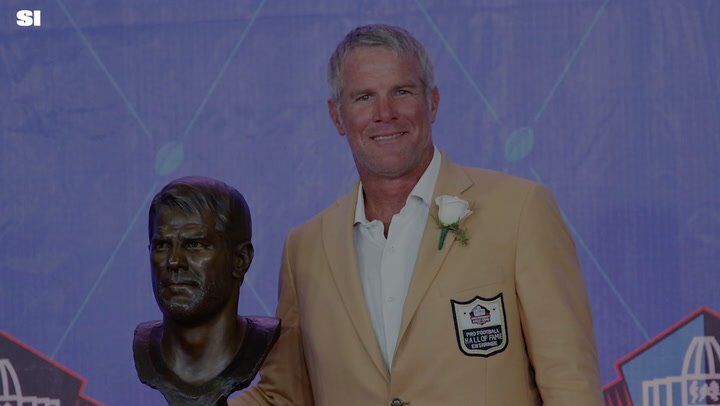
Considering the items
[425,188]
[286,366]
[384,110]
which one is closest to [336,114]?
[384,110]

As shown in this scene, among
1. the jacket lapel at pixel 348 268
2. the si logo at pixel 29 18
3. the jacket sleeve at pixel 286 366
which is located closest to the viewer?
the jacket lapel at pixel 348 268

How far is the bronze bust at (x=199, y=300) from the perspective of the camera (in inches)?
113

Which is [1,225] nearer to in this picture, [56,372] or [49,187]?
[49,187]

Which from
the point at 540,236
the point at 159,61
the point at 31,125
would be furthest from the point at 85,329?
the point at 540,236

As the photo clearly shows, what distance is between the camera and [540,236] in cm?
276

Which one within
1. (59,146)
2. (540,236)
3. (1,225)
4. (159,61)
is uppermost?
→ (159,61)

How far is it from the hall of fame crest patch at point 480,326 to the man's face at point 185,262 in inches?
27.1

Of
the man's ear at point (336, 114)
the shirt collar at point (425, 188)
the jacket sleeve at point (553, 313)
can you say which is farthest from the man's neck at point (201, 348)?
the jacket sleeve at point (553, 313)

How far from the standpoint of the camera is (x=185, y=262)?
2.86m

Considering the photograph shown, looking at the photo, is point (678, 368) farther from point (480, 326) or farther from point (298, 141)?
point (298, 141)

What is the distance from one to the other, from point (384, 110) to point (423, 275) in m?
0.47

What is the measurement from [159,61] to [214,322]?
5.52 ft

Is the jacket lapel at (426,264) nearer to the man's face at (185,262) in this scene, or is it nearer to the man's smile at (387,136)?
the man's smile at (387,136)

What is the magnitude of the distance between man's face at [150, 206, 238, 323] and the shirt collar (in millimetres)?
411
